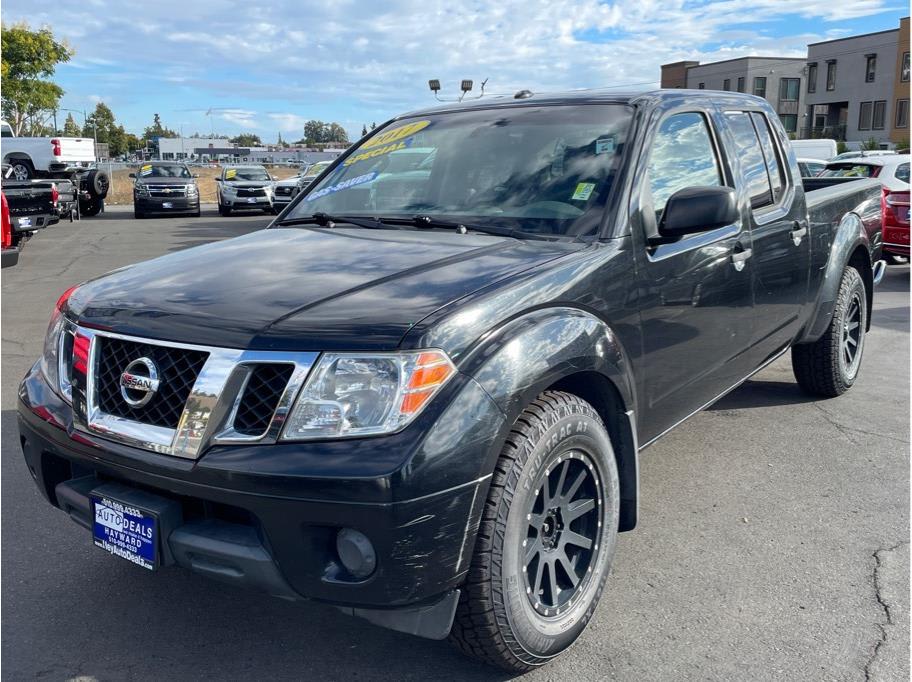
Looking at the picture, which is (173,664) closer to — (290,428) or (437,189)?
(290,428)

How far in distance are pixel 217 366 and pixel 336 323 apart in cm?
34

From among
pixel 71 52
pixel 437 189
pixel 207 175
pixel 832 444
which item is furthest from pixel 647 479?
pixel 207 175

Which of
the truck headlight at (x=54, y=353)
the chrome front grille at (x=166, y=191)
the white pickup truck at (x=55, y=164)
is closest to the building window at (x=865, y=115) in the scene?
the chrome front grille at (x=166, y=191)

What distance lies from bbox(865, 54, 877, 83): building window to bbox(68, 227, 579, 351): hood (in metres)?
64.0

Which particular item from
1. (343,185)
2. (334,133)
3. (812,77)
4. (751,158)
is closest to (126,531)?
(343,185)

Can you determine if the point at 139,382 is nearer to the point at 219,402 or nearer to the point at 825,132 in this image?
the point at 219,402

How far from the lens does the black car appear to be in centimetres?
2462

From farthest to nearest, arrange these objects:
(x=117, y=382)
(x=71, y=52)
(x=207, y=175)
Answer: (x=207, y=175)
(x=71, y=52)
(x=117, y=382)

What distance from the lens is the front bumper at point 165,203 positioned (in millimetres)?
24625

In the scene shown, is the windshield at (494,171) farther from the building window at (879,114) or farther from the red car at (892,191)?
the building window at (879,114)

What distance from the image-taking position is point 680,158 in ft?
12.2

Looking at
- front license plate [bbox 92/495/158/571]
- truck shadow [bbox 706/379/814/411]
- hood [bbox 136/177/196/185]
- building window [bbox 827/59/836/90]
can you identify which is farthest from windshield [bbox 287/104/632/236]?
building window [bbox 827/59/836/90]

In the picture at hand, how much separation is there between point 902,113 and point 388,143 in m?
59.9

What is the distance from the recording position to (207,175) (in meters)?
53.1
